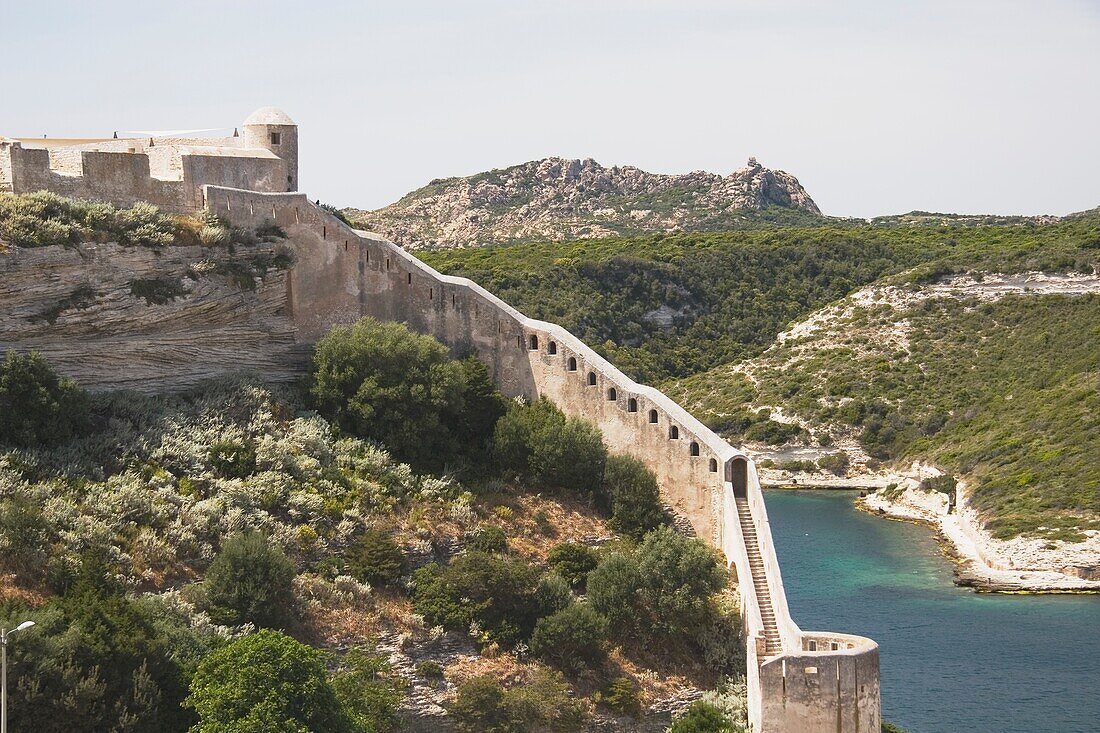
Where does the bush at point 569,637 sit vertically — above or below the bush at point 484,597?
below

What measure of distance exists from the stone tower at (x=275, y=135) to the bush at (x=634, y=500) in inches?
364

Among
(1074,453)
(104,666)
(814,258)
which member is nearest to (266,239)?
(104,666)

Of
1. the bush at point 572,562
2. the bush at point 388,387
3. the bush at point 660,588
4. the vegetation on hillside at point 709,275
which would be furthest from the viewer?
the vegetation on hillside at point 709,275

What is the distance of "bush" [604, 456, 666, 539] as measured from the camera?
28875 mm

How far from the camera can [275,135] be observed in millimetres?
31312

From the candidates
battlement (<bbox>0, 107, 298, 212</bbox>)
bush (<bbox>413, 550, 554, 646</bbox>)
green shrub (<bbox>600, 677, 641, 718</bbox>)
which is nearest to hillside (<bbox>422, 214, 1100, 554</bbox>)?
green shrub (<bbox>600, 677, 641, 718</bbox>)

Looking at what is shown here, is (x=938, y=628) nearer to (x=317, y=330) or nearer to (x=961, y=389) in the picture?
(x=317, y=330)

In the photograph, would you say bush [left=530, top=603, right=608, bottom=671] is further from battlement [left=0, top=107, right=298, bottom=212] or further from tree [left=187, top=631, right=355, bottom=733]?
→ battlement [left=0, top=107, right=298, bottom=212]

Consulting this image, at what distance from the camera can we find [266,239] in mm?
30078

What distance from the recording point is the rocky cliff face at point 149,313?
26266 mm

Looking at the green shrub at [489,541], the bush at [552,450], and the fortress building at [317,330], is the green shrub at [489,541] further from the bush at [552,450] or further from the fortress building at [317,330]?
the fortress building at [317,330]

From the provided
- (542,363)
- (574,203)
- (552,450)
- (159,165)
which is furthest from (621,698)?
(574,203)

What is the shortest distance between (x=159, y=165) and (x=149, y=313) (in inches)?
168

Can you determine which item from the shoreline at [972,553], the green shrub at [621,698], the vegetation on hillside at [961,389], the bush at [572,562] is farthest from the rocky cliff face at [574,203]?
the green shrub at [621,698]
